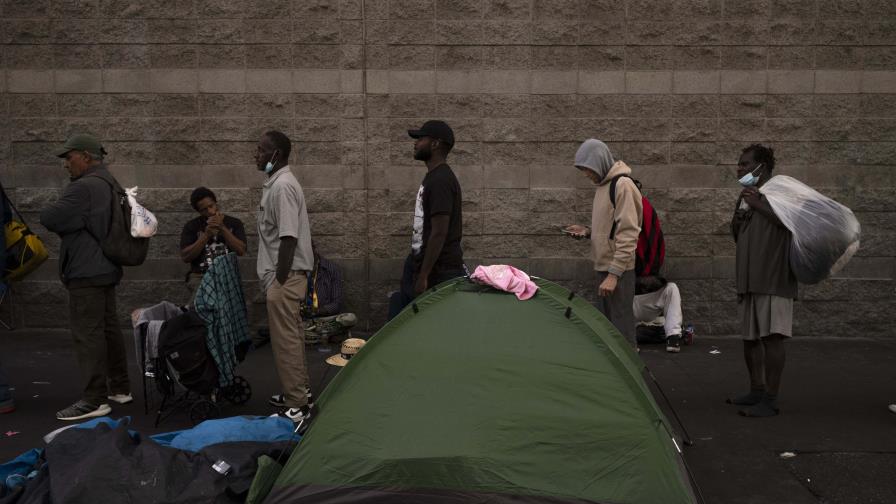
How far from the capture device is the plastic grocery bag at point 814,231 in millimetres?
6273

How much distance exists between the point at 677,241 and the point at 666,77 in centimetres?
174

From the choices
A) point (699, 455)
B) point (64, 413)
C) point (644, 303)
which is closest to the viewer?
point (699, 455)

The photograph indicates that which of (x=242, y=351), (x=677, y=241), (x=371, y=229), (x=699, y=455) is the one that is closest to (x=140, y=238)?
(x=242, y=351)

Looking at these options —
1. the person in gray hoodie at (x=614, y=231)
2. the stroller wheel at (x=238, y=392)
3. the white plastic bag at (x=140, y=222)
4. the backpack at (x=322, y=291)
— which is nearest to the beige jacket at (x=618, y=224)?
the person in gray hoodie at (x=614, y=231)

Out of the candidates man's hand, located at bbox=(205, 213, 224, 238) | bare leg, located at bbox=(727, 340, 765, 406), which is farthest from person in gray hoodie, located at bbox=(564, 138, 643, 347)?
man's hand, located at bbox=(205, 213, 224, 238)

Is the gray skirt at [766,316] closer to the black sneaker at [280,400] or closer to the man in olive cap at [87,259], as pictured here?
the black sneaker at [280,400]

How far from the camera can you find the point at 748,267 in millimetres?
6551

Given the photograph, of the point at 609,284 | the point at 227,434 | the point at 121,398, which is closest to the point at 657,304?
the point at 609,284

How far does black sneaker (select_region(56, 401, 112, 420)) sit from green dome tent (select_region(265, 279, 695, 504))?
249 cm

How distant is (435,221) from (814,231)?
281cm

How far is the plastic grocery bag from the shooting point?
627 centimetres

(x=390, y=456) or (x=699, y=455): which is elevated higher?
(x=390, y=456)

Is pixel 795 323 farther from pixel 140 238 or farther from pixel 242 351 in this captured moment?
pixel 140 238

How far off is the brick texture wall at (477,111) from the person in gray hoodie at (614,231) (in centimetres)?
240
